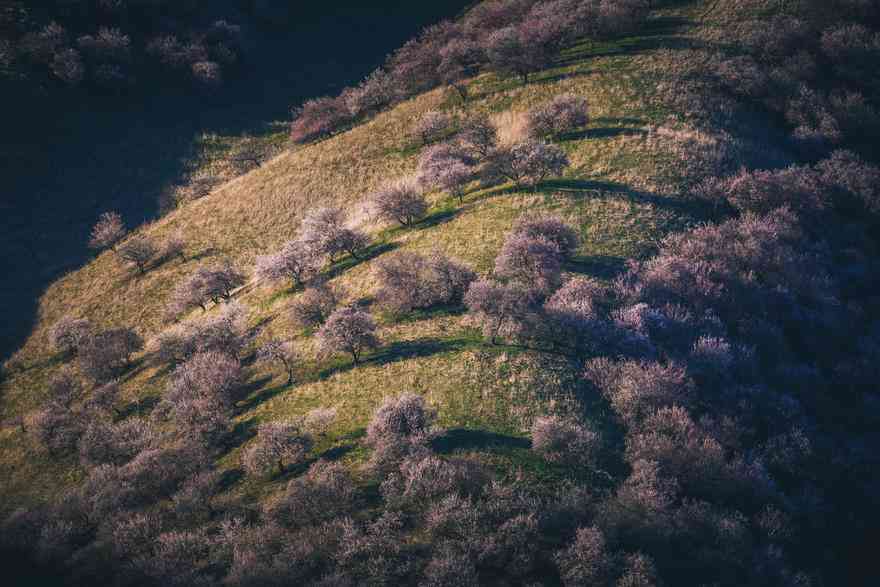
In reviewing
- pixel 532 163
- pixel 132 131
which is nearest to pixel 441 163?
pixel 532 163

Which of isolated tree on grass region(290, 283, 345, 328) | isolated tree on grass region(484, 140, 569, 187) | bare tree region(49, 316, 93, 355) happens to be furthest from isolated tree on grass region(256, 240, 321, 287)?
isolated tree on grass region(484, 140, 569, 187)

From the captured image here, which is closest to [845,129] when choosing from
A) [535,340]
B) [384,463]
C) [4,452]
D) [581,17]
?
[581,17]

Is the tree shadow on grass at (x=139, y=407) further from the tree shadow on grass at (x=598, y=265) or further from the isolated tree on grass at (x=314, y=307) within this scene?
the tree shadow on grass at (x=598, y=265)

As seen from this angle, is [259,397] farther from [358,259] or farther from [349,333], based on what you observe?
[358,259]

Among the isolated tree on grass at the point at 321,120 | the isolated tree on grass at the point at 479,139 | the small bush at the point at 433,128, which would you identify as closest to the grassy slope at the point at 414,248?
the small bush at the point at 433,128

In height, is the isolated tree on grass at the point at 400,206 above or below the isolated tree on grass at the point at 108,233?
below

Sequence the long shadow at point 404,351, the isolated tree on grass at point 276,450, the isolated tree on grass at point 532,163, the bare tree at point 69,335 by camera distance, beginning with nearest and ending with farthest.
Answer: the isolated tree on grass at point 276,450 → the long shadow at point 404,351 → the isolated tree on grass at point 532,163 → the bare tree at point 69,335

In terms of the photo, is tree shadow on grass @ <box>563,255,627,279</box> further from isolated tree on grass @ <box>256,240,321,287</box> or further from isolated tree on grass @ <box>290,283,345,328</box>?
isolated tree on grass @ <box>256,240,321,287</box>

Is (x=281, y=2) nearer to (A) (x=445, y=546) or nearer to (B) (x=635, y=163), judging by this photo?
(B) (x=635, y=163)
